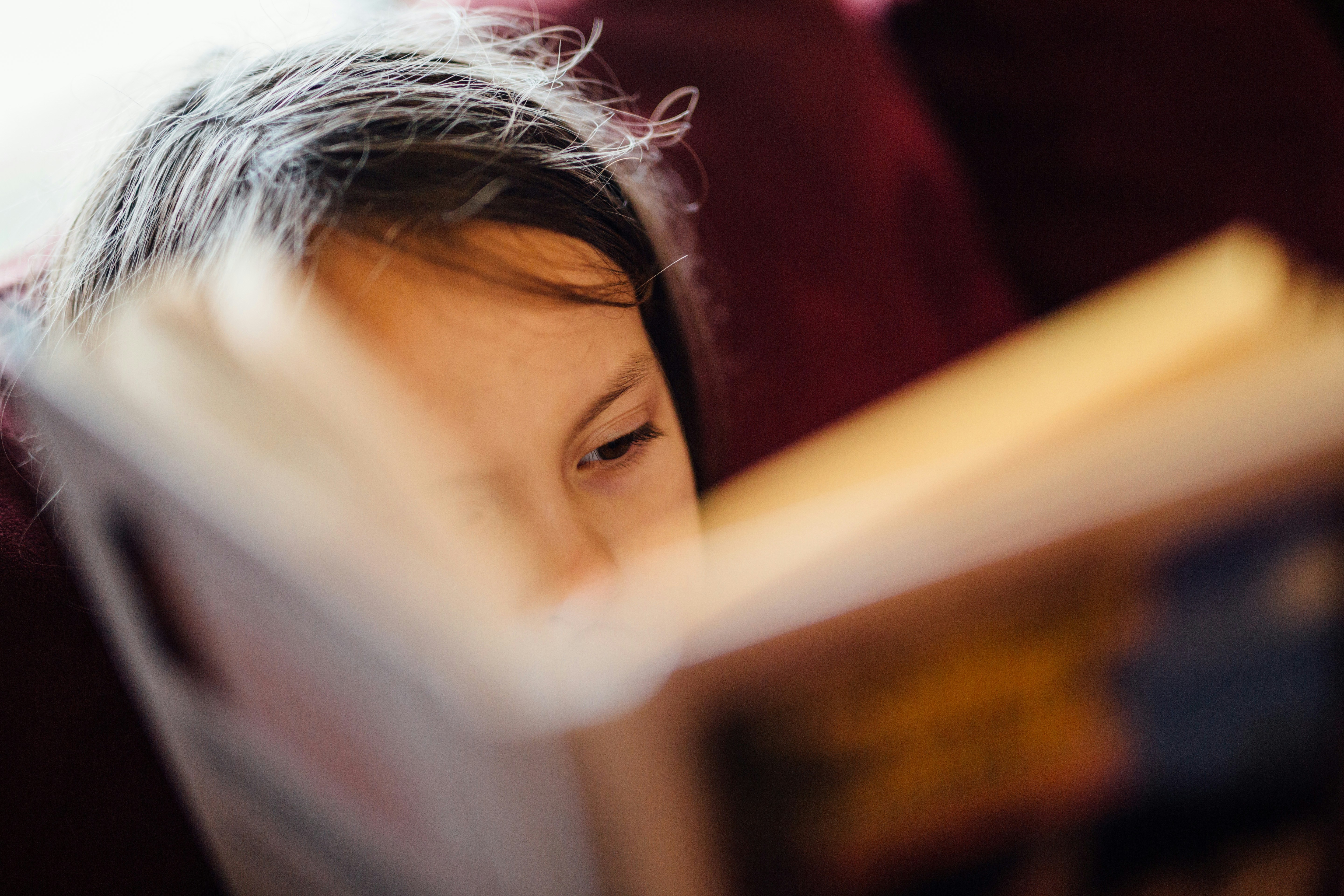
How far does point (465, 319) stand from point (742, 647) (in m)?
0.24

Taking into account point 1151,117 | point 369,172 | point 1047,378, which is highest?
point 369,172

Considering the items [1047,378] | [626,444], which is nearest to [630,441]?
[626,444]

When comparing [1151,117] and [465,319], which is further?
[1151,117]

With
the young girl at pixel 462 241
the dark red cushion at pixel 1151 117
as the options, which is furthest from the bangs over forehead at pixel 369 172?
the dark red cushion at pixel 1151 117

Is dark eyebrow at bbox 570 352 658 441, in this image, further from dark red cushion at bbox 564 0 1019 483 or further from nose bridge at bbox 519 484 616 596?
dark red cushion at bbox 564 0 1019 483

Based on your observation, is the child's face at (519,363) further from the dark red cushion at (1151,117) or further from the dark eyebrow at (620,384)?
the dark red cushion at (1151,117)

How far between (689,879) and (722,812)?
17 mm

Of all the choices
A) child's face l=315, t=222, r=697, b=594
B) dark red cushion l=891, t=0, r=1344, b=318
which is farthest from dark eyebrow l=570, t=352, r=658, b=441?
dark red cushion l=891, t=0, r=1344, b=318

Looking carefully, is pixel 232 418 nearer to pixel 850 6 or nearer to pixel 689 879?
pixel 689 879

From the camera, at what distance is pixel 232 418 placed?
265mm

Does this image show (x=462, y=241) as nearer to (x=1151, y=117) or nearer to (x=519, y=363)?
(x=519, y=363)

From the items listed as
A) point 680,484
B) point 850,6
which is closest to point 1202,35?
point 850,6

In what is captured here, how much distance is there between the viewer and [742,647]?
0.20 meters

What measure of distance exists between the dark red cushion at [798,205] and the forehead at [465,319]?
0.31 metres
